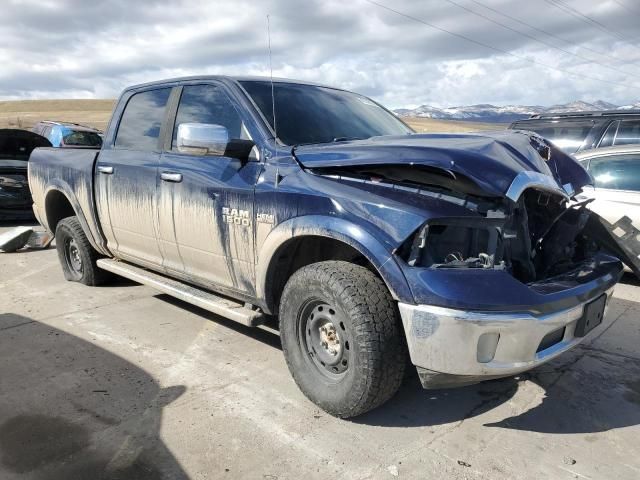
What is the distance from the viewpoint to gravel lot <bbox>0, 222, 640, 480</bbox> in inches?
104

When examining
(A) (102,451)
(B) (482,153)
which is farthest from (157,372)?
(B) (482,153)

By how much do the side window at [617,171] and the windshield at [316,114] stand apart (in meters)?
3.03

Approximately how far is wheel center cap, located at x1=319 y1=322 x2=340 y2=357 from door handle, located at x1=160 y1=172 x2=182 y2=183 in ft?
5.20

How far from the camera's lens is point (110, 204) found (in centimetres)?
475

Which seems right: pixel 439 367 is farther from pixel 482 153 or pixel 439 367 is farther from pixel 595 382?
pixel 595 382

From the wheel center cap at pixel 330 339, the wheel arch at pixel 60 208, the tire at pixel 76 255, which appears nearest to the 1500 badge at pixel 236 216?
the wheel center cap at pixel 330 339

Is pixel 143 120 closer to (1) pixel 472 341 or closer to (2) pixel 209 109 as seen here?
(2) pixel 209 109

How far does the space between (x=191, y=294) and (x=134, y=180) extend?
1.11 metres

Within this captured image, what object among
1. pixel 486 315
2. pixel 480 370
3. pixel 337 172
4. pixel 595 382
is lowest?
pixel 595 382

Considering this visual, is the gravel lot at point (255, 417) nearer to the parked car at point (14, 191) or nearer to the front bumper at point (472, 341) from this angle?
the front bumper at point (472, 341)

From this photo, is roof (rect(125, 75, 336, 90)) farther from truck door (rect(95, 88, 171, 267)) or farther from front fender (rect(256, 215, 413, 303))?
front fender (rect(256, 215, 413, 303))

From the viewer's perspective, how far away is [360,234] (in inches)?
107

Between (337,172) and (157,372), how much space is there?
1.87 metres

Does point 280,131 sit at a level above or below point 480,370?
above
